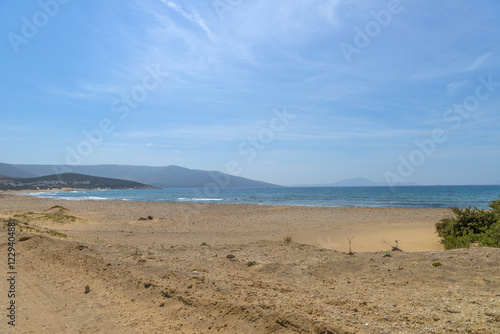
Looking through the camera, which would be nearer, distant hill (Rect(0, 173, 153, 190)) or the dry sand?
the dry sand

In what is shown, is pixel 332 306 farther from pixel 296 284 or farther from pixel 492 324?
pixel 492 324

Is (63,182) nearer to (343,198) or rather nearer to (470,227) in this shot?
(343,198)

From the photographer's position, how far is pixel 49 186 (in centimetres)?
12731

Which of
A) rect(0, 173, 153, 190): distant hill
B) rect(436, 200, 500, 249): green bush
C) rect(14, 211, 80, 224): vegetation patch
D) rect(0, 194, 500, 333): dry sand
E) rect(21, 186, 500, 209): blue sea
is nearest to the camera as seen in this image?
rect(0, 194, 500, 333): dry sand

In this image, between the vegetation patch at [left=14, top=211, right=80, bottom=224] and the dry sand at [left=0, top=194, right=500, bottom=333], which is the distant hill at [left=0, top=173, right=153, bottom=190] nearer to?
the vegetation patch at [left=14, top=211, right=80, bottom=224]

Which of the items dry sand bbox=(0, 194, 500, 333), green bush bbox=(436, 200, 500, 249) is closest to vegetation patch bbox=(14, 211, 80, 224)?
dry sand bbox=(0, 194, 500, 333)

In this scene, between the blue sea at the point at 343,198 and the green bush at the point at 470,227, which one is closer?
the green bush at the point at 470,227

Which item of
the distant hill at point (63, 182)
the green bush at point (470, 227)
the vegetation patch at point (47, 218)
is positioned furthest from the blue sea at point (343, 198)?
the distant hill at point (63, 182)

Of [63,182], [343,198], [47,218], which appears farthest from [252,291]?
[63,182]

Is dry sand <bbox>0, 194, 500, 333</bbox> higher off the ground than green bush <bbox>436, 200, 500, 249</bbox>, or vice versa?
green bush <bbox>436, 200, 500, 249</bbox>

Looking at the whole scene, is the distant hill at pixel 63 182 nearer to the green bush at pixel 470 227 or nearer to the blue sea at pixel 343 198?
the blue sea at pixel 343 198

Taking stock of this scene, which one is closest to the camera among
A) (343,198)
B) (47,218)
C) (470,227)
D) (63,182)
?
(470,227)

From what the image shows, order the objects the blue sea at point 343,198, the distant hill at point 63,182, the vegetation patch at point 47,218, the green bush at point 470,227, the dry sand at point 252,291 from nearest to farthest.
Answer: the dry sand at point 252,291 < the green bush at point 470,227 < the vegetation patch at point 47,218 < the blue sea at point 343,198 < the distant hill at point 63,182

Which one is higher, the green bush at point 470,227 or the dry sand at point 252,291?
the green bush at point 470,227
